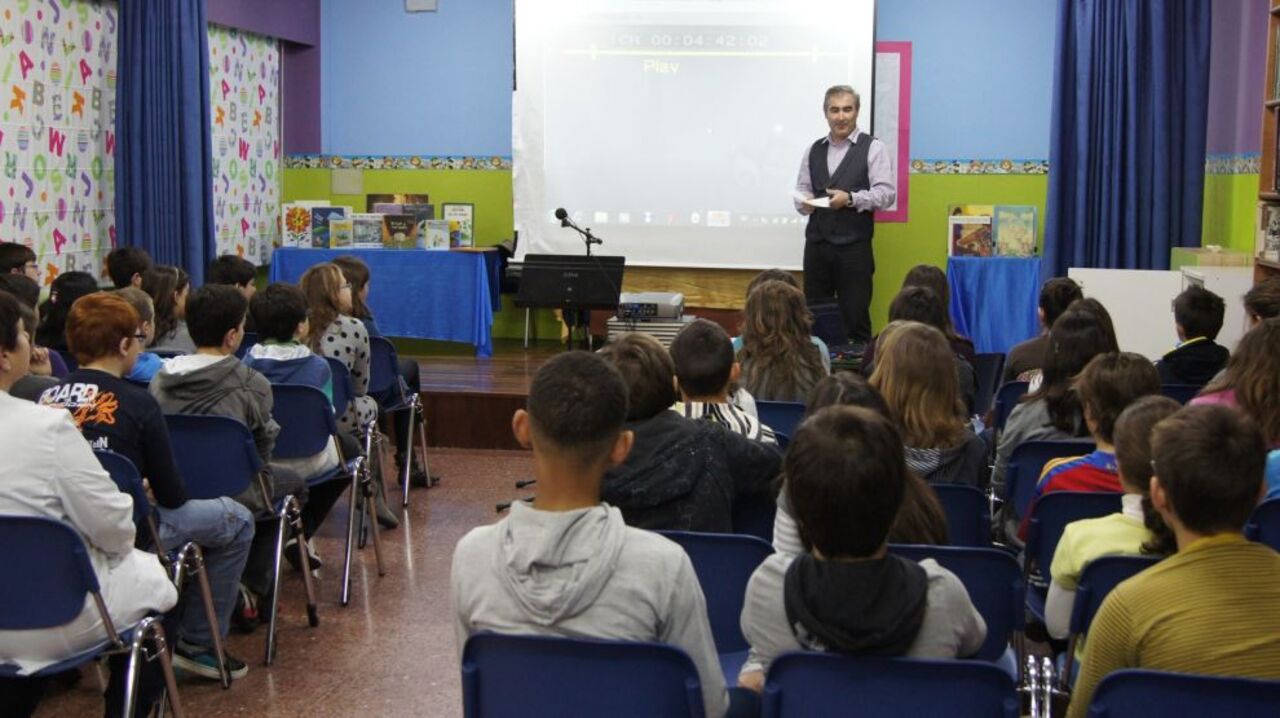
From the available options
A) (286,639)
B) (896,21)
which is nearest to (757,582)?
(286,639)

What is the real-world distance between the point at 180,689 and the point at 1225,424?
2793 mm

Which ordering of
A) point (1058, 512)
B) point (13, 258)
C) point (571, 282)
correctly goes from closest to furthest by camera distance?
point (1058, 512) < point (13, 258) < point (571, 282)

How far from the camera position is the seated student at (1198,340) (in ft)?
15.0

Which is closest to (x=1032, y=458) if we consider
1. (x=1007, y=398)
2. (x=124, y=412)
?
(x=1007, y=398)

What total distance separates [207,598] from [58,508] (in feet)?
2.62

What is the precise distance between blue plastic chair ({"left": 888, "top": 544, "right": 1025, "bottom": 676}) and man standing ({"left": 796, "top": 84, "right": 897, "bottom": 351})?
492 centimetres

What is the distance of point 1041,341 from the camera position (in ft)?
16.5

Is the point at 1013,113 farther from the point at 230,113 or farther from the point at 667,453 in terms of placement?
the point at 667,453

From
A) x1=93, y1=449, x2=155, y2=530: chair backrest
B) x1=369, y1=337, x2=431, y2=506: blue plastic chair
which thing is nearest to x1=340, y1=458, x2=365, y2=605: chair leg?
x1=369, y1=337, x2=431, y2=506: blue plastic chair

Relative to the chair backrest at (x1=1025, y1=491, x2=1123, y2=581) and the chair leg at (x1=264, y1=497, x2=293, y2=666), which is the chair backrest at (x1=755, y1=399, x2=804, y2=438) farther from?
the chair leg at (x1=264, y1=497, x2=293, y2=666)

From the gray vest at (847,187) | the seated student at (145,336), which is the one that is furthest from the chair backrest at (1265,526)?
the gray vest at (847,187)

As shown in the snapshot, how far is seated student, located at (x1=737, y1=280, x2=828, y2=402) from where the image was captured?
4414 mm

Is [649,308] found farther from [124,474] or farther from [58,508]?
[58,508]

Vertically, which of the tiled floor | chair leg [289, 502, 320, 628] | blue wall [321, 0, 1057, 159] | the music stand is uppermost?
blue wall [321, 0, 1057, 159]
